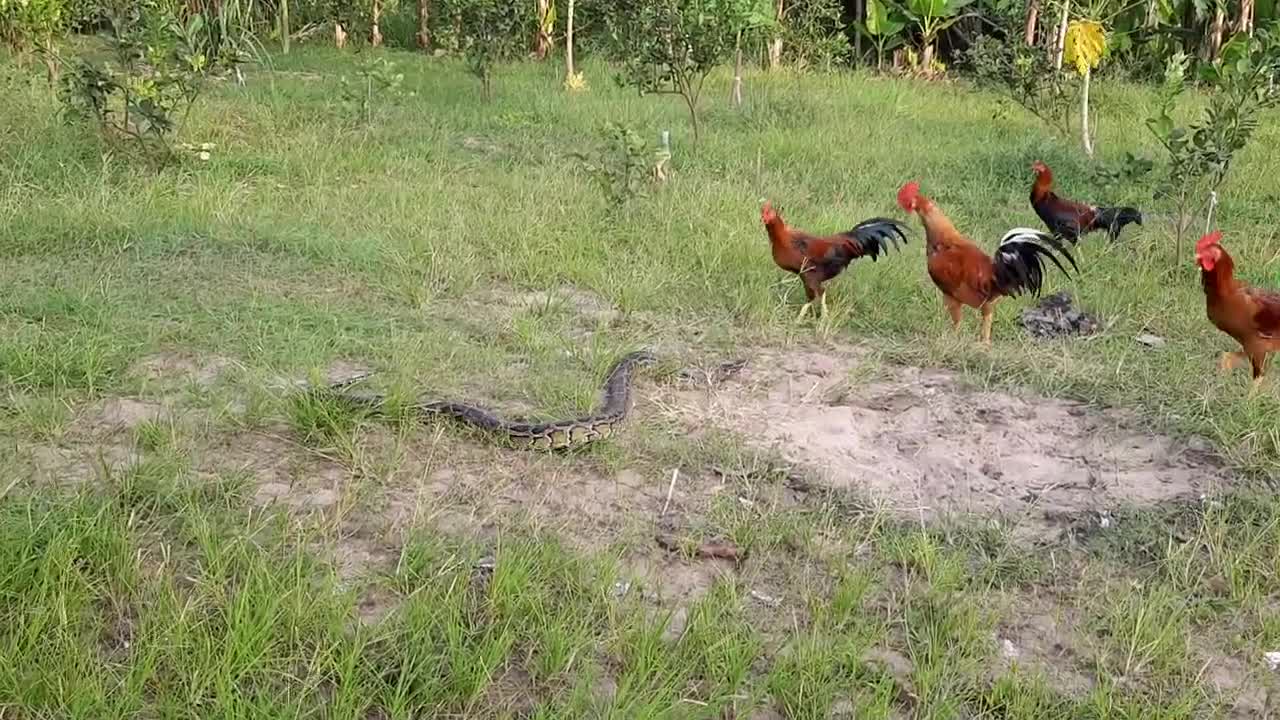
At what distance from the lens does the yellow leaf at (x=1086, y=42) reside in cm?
796

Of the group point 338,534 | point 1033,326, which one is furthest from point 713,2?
point 338,534

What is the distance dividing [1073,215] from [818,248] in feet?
6.77

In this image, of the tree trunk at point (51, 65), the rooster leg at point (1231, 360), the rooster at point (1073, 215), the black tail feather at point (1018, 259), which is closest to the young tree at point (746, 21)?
the rooster at point (1073, 215)

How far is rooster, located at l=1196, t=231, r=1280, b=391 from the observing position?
12.6 ft

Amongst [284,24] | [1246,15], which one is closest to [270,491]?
[284,24]

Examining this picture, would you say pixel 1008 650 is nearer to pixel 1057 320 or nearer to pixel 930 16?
pixel 1057 320

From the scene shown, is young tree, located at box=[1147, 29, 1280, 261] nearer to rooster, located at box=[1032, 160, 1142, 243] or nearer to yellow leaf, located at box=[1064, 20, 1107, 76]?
rooster, located at box=[1032, 160, 1142, 243]

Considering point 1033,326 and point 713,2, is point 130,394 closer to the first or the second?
point 1033,326

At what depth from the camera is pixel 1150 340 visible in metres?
4.63

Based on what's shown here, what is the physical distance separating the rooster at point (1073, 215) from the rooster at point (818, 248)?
5.51ft

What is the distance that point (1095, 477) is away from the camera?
3.49 metres

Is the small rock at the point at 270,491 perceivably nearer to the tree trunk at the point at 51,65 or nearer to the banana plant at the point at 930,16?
the tree trunk at the point at 51,65

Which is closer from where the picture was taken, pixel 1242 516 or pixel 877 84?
pixel 1242 516

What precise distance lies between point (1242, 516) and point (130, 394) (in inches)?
137
